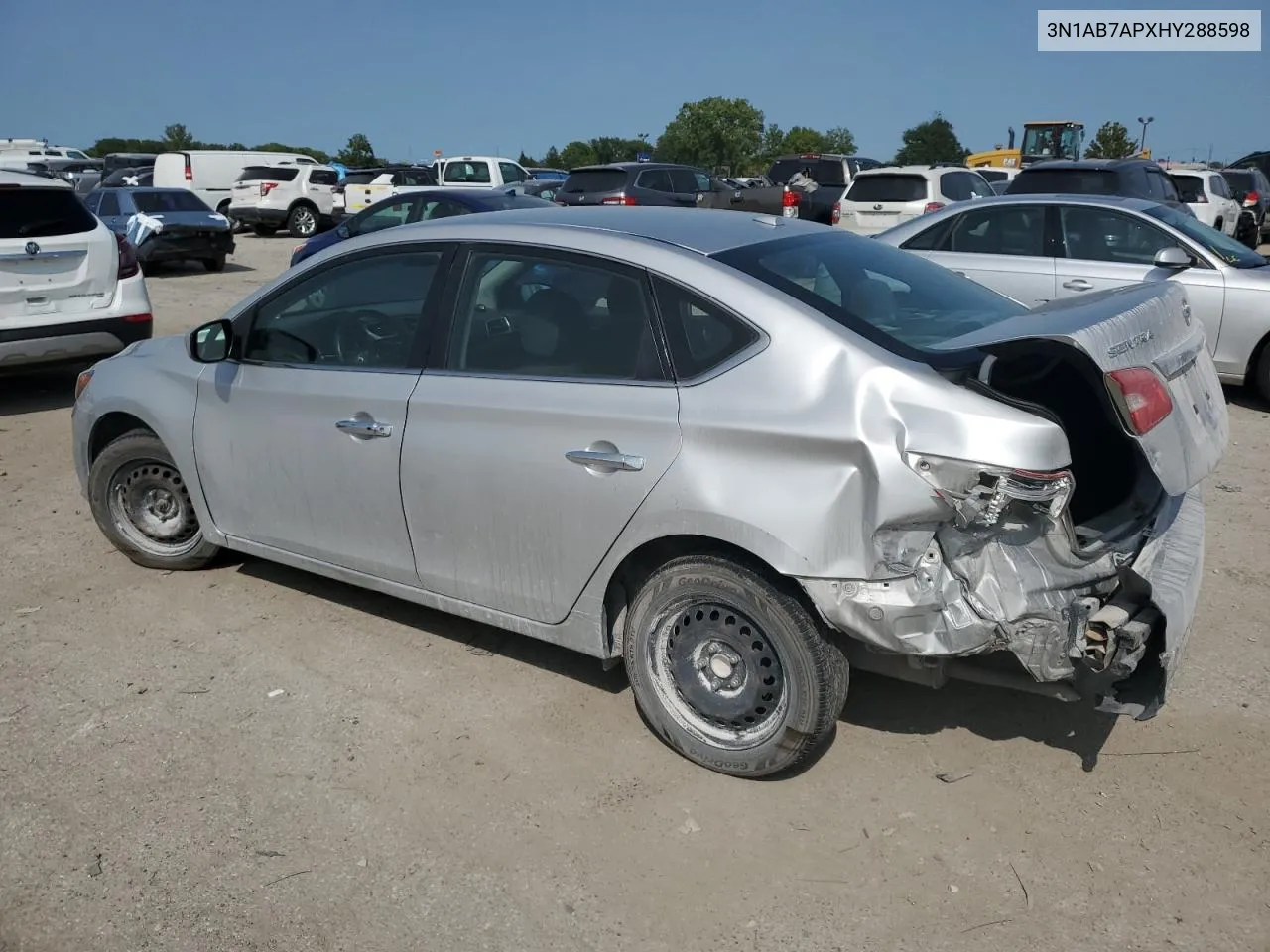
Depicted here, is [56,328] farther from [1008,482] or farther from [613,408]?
[1008,482]

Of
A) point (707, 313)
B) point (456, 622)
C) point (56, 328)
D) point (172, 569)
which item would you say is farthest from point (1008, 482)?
point (56, 328)

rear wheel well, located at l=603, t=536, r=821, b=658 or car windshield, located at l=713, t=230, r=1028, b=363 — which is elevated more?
car windshield, located at l=713, t=230, r=1028, b=363

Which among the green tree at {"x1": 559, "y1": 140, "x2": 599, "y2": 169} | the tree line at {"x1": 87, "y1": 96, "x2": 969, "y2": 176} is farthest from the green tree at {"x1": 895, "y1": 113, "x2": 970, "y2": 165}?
the green tree at {"x1": 559, "y1": 140, "x2": 599, "y2": 169}

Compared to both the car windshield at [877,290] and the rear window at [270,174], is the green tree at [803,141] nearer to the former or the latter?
the rear window at [270,174]

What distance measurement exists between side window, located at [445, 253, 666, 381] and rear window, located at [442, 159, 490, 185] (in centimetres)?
2168

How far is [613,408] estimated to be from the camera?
3.37 meters

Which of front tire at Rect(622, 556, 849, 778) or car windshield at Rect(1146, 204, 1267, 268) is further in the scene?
car windshield at Rect(1146, 204, 1267, 268)

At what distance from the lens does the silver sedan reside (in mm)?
8047

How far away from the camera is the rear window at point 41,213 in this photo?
8.05 meters

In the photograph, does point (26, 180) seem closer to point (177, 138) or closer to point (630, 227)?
point (630, 227)

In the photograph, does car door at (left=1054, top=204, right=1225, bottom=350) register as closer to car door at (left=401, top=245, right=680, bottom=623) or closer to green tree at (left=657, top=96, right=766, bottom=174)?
car door at (left=401, top=245, right=680, bottom=623)

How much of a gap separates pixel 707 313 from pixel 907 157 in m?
88.1

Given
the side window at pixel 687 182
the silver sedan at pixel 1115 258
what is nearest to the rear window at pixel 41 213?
the silver sedan at pixel 1115 258

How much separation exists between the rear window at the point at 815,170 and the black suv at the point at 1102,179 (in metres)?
9.02
